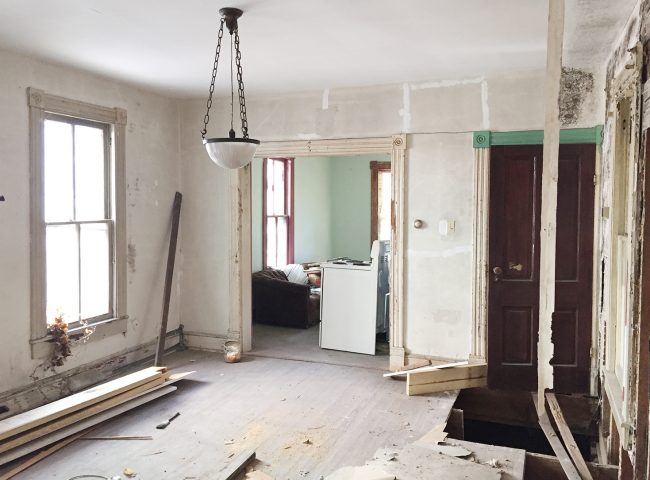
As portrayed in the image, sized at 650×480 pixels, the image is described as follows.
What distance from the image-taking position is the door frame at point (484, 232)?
15.9 ft

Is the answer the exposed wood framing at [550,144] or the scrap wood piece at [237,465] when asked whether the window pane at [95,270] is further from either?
the exposed wood framing at [550,144]

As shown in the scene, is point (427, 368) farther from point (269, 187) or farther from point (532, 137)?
point (269, 187)

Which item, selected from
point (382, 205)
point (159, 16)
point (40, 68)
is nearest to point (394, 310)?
point (159, 16)

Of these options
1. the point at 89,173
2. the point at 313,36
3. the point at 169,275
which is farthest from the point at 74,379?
the point at 313,36

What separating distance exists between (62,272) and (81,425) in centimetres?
148

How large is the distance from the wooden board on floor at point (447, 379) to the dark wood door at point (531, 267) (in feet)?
0.47

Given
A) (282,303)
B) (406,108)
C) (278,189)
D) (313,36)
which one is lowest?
(282,303)

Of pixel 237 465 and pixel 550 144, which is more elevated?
pixel 550 144

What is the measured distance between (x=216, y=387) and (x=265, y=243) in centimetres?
361

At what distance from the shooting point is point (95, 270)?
5270 mm

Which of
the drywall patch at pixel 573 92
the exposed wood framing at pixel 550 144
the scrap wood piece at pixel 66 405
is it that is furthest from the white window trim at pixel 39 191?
the drywall patch at pixel 573 92

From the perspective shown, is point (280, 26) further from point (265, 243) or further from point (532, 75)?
point (265, 243)

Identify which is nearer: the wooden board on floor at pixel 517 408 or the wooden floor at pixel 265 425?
the wooden floor at pixel 265 425

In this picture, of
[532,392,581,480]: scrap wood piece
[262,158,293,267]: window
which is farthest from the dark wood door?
[262,158,293,267]: window
